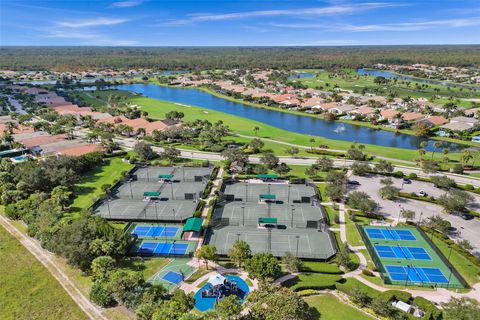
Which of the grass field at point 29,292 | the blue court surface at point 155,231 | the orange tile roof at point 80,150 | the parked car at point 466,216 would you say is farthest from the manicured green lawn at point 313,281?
Answer: the orange tile roof at point 80,150

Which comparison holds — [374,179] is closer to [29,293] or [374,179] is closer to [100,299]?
[100,299]

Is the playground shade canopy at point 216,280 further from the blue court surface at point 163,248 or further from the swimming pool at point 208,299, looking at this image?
the blue court surface at point 163,248

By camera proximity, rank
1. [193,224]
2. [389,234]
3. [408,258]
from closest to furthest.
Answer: [408,258] < [193,224] < [389,234]

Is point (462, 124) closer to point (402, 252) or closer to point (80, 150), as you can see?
point (402, 252)

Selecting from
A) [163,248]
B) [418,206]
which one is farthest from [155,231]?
[418,206]

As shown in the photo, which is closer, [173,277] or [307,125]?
[173,277]

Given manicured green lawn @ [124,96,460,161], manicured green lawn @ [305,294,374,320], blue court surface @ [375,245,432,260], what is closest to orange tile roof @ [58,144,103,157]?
Result: manicured green lawn @ [124,96,460,161]
